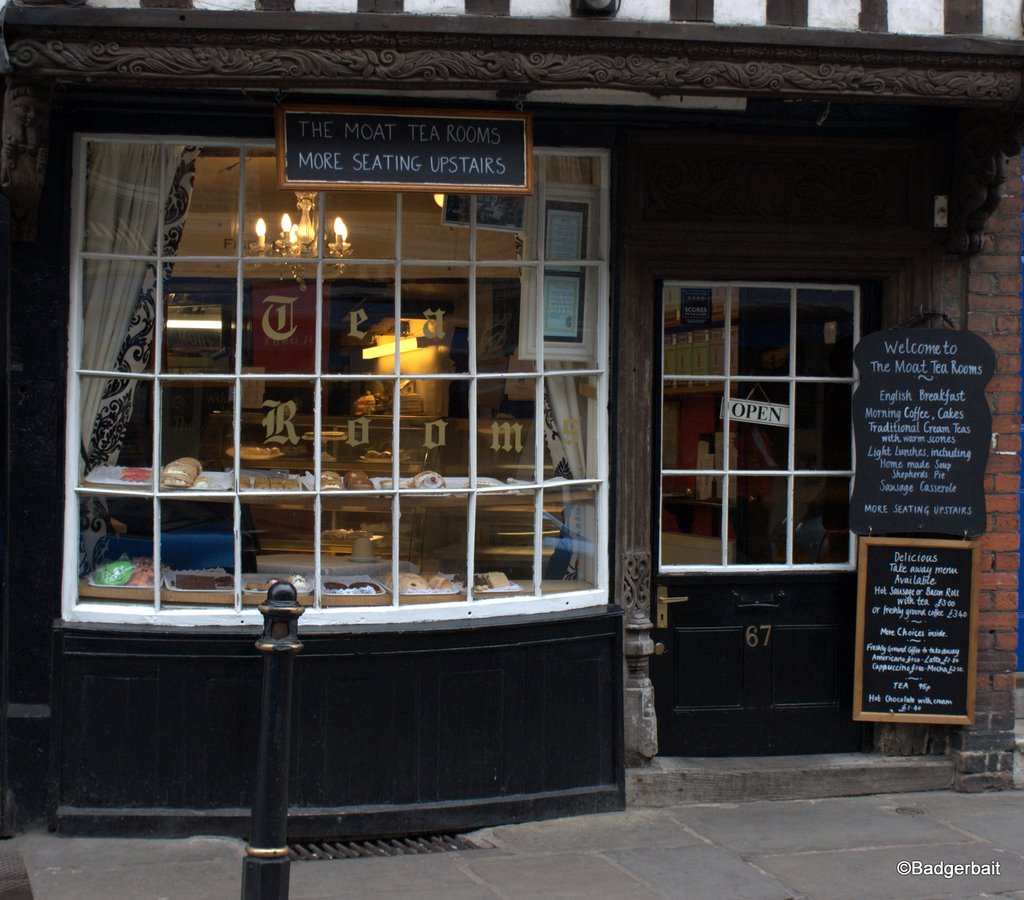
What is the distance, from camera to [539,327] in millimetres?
6309

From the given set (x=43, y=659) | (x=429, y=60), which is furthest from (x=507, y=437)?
(x=43, y=659)

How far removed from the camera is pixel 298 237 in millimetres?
6004

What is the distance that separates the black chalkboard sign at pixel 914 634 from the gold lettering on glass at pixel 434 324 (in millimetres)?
→ 2492

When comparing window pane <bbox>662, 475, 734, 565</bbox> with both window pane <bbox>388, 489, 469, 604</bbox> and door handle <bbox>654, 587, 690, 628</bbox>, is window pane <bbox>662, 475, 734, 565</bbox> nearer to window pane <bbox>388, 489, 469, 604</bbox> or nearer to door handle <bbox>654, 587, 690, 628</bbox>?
door handle <bbox>654, 587, 690, 628</bbox>

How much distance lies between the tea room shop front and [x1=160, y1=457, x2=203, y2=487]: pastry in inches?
0.7

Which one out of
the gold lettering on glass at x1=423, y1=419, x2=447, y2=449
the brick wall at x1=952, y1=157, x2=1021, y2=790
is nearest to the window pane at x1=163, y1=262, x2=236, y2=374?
the gold lettering on glass at x1=423, y1=419, x2=447, y2=449

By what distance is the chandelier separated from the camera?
19.6ft

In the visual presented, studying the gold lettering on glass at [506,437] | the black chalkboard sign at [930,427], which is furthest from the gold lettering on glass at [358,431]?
the black chalkboard sign at [930,427]

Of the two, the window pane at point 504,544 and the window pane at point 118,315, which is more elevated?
the window pane at point 118,315

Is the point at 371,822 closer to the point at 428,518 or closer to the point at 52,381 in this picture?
the point at 428,518

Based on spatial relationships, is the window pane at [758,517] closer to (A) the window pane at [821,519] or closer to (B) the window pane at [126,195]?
(A) the window pane at [821,519]

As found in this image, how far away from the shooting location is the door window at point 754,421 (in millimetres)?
6805

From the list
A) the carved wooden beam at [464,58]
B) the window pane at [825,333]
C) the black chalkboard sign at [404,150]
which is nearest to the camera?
the carved wooden beam at [464,58]

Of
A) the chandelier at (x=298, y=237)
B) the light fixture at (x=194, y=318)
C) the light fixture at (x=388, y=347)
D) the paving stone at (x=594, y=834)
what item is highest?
the chandelier at (x=298, y=237)
